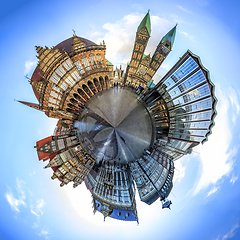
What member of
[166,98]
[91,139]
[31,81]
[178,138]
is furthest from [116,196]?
[31,81]

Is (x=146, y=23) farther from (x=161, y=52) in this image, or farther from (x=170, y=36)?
(x=161, y=52)

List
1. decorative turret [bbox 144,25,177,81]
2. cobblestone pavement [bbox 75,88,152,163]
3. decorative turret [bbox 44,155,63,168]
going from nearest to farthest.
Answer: cobblestone pavement [bbox 75,88,152,163] < decorative turret [bbox 144,25,177,81] < decorative turret [bbox 44,155,63,168]

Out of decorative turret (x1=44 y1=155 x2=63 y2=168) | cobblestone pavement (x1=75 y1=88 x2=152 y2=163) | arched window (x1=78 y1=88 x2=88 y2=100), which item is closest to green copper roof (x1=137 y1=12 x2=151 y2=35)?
cobblestone pavement (x1=75 y1=88 x2=152 y2=163)

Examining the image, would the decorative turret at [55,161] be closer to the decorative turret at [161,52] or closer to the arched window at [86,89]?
the arched window at [86,89]

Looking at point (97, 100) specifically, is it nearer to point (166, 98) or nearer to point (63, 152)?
point (63, 152)

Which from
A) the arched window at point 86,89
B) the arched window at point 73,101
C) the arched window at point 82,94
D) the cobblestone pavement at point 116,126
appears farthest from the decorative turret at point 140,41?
the arched window at point 73,101

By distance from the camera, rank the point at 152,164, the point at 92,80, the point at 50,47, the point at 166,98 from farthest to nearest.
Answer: the point at 152,164 < the point at 166,98 < the point at 92,80 < the point at 50,47

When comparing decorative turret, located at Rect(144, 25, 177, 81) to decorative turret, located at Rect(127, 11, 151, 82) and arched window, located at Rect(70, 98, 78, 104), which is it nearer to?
decorative turret, located at Rect(127, 11, 151, 82)

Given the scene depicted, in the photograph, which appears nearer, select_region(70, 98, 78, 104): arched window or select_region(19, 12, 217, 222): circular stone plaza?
select_region(19, 12, 217, 222): circular stone plaza

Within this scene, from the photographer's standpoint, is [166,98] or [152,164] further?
[152,164]
